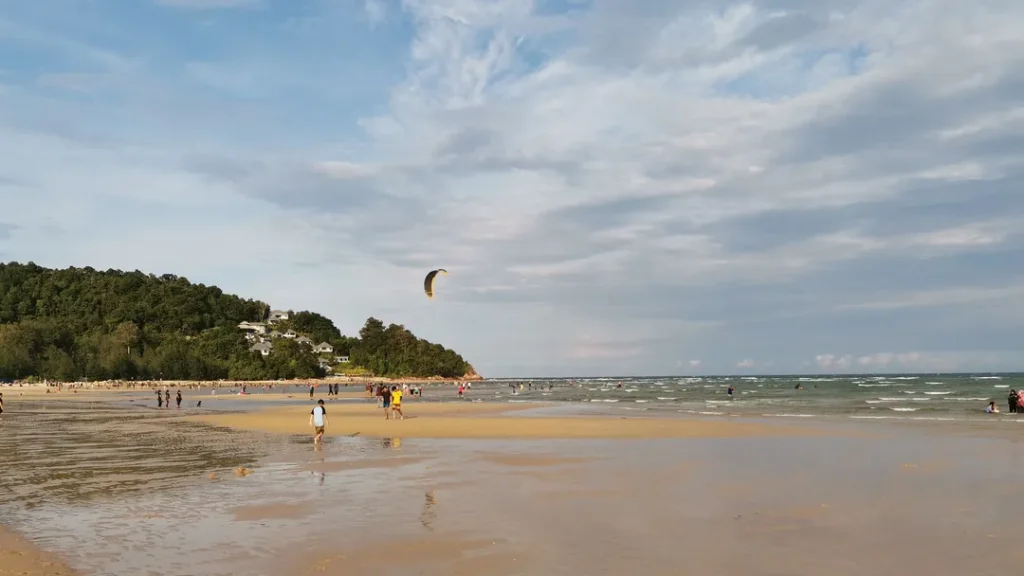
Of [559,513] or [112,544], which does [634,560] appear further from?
[112,544]

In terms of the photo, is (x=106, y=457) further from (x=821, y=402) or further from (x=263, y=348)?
(x=263, y=348)

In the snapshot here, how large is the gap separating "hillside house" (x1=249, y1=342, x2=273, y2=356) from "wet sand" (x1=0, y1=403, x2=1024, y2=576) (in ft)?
528

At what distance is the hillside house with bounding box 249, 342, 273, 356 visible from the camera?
178250 millimetres

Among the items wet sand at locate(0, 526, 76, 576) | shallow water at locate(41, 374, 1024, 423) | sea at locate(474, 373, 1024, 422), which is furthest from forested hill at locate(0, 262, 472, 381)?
wet sand at locate(0, 526, 76, 576)

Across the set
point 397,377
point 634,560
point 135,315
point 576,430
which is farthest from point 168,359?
point 634,560

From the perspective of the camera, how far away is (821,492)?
14.7m

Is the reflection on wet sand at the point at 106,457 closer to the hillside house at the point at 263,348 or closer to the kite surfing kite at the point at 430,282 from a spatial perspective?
the kite surfing kite at the point at 430,282

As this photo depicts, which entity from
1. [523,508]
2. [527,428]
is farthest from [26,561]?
[527,428]

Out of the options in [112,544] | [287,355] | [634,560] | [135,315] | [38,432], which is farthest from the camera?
[135,315]

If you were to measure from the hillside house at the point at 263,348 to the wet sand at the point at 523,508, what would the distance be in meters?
161

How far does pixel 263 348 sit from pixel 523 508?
184307mm

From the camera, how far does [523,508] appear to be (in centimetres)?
1285

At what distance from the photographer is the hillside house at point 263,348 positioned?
17825cm

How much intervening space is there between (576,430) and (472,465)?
12793 mm
